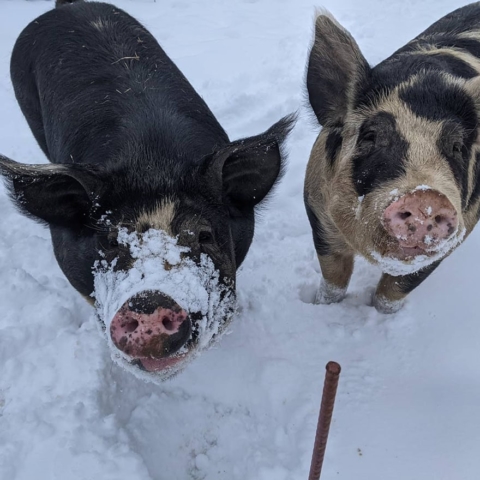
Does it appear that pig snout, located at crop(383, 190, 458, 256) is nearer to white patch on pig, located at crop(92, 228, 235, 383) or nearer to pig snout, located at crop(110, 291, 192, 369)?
white patch on pig, located at crop(92, 228, 235, 383)

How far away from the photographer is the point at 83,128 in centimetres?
324

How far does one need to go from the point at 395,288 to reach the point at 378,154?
1138 mm

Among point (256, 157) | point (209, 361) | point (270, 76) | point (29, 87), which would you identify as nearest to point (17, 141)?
point (29, 87)

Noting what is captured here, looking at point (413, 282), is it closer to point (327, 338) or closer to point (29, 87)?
point (327, 338)

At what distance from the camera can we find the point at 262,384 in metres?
3.26

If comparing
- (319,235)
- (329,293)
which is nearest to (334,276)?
(329,293)

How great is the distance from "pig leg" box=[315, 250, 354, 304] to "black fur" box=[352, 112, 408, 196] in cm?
87

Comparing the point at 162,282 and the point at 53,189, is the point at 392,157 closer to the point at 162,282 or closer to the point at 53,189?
the point at 162,282

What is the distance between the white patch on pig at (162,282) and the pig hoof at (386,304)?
1.64m

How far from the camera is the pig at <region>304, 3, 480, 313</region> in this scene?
2375 millimetres

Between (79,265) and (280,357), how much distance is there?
1.49 meters

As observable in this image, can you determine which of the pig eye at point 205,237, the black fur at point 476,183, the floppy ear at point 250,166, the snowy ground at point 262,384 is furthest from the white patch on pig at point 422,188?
the snowy ground at point 262,384

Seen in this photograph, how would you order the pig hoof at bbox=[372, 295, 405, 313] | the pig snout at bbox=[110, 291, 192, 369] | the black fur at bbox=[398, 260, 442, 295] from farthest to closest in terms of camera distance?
the pig hoof at bbox=[372, 295, 405, 313] < the black fur at bbox=[398, 260, 442, 295] < the pig snout at bbox=[110, 291, 192, 369]

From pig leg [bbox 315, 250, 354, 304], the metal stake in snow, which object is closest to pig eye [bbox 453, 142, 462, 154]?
pig leg [bbox 315, 250, 354, 304]
